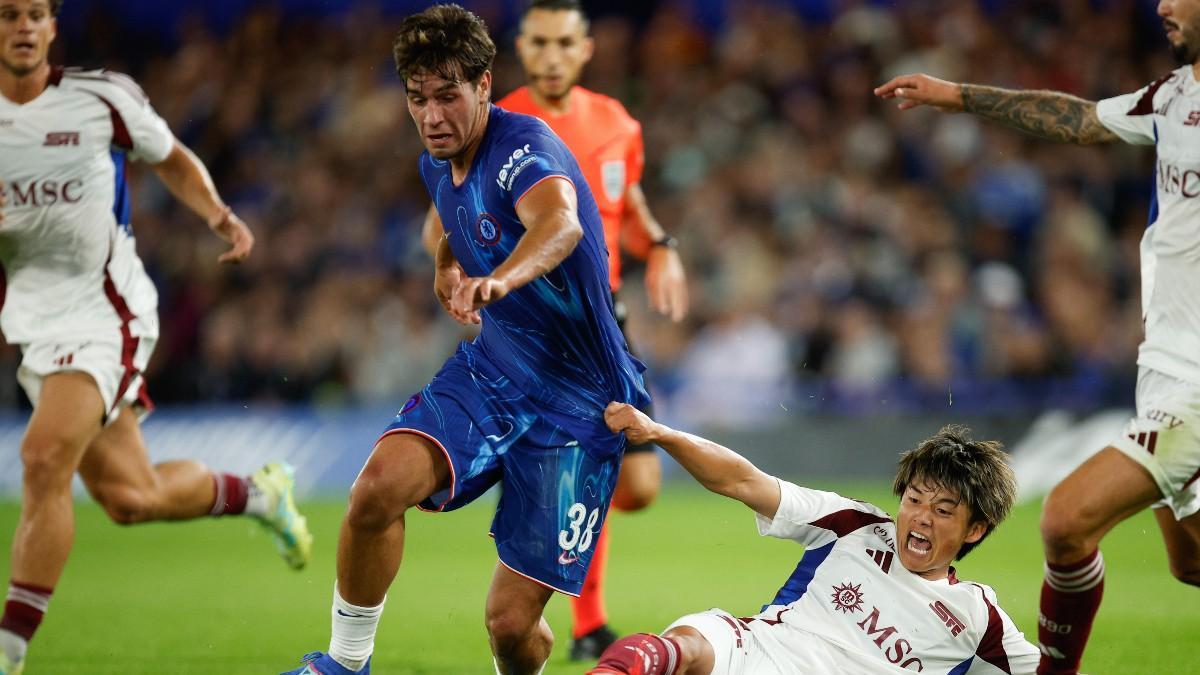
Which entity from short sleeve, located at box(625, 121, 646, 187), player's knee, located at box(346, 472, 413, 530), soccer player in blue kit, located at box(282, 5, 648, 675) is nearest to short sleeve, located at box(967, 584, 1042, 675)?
soccer player in blue kit, located at box(282, 5, 648, 675)

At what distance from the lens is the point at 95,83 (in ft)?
20.2

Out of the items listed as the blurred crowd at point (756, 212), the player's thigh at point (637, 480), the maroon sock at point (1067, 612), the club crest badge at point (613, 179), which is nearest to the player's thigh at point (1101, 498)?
the maroon sock at point (1067, 612)

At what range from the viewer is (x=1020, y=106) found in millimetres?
5320

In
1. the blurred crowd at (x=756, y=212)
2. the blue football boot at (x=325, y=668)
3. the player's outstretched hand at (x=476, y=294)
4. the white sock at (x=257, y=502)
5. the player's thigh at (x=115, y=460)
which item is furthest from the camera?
the blurred crowd at (x=756, y=212)

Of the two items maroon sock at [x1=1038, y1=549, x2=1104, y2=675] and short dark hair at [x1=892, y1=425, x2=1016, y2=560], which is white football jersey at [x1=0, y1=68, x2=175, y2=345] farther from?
maroon sock at [x1=1038, y1=549, x2=1104, y2=675]

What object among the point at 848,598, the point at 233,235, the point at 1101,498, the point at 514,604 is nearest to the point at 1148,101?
the point at 1101,498

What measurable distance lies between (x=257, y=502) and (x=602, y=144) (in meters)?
2.50

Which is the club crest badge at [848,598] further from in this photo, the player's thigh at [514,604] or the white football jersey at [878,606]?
the player's thigh at [514,604]

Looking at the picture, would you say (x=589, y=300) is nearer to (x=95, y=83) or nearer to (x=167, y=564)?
(x=95, y=83)

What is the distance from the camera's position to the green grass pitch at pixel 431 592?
21.5 ft

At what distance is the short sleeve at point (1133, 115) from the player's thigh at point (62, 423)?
13.3 feet

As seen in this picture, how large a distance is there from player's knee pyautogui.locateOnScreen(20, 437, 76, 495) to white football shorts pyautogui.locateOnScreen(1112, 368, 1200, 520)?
3.91 m

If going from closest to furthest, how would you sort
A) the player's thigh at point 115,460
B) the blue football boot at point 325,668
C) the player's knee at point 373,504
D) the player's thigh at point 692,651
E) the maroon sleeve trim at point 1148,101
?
the player's thigh at point 692,651, the player's knee at point 373,504, the blue football boot at point 325,668, the maroon sleeve trim at point 1148,101, the player's thigh at point 115,460

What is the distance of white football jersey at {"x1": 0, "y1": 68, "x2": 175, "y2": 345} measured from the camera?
6.02 m
